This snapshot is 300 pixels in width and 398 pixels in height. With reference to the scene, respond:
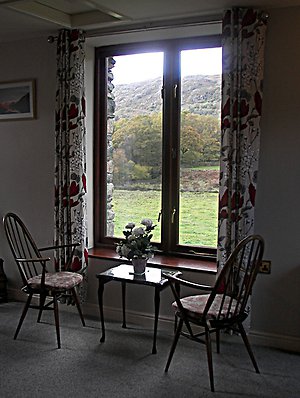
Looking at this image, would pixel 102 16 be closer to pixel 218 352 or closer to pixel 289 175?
pixel 289 175

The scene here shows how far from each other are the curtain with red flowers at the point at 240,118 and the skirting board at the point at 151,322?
698 millimetres

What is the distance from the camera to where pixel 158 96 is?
4.22 metres

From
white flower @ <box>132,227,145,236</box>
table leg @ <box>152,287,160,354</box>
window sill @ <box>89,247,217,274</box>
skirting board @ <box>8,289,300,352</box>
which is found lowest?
skirting board @ <box>8,289,300,352</box>

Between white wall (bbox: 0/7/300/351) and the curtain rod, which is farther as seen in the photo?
the curtain rod

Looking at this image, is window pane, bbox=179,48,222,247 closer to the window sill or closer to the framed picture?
the window sill

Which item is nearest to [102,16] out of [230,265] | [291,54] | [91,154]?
[91,154]

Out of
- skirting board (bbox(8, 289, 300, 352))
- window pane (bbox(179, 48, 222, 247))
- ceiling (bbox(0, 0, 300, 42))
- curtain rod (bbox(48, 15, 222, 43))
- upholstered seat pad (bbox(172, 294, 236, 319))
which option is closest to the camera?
upholstered seat pad (bbox(172, 294, 236, 319))

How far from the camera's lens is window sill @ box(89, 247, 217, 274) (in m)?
3.83

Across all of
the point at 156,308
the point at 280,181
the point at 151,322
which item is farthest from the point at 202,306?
the point at 280,181

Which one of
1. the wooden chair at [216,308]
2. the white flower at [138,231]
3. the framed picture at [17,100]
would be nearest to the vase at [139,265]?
the white flower at [138,231]

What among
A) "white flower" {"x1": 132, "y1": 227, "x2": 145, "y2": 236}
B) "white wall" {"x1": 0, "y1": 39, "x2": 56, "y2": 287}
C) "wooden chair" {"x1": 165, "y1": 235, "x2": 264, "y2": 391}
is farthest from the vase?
"white wall" {"x1": 0, "y1": 39, "x2": 56, "y2": 287}

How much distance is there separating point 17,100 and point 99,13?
1217 millimetres

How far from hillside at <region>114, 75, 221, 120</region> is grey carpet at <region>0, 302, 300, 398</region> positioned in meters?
1.92

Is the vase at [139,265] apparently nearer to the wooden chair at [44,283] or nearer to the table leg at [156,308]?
the table leg at [156,308]
